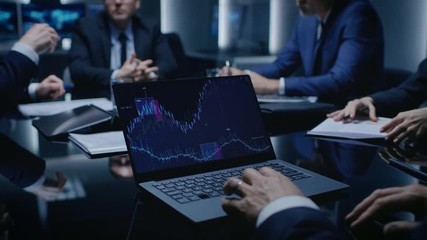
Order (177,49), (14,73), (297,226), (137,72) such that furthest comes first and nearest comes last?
(177,49) → (137,72) → (14,73) → (297,226)

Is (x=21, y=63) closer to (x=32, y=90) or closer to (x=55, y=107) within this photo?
(x=55, y=107)

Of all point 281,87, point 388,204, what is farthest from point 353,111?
point 388,204

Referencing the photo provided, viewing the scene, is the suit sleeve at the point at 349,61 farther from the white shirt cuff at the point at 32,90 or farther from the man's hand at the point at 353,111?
the white shirt cuff at the point at 32,90

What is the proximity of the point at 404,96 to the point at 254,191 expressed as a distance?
1176mm

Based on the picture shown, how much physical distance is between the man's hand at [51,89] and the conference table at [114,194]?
2.12 feet

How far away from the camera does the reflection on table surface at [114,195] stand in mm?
649

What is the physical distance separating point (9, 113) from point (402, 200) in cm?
134

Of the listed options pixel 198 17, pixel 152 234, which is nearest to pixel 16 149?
pixel 152 234

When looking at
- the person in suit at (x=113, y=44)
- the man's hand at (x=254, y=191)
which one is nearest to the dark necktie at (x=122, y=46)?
the person in suit at (x=113, y=44)

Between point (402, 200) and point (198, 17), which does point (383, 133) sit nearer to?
point (402, 200)

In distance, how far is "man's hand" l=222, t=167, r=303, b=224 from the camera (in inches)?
24.8

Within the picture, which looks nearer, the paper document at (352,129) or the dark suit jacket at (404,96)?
the paper document at (352,129)

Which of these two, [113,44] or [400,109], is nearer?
[400,109]

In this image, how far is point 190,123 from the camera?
91 cm
